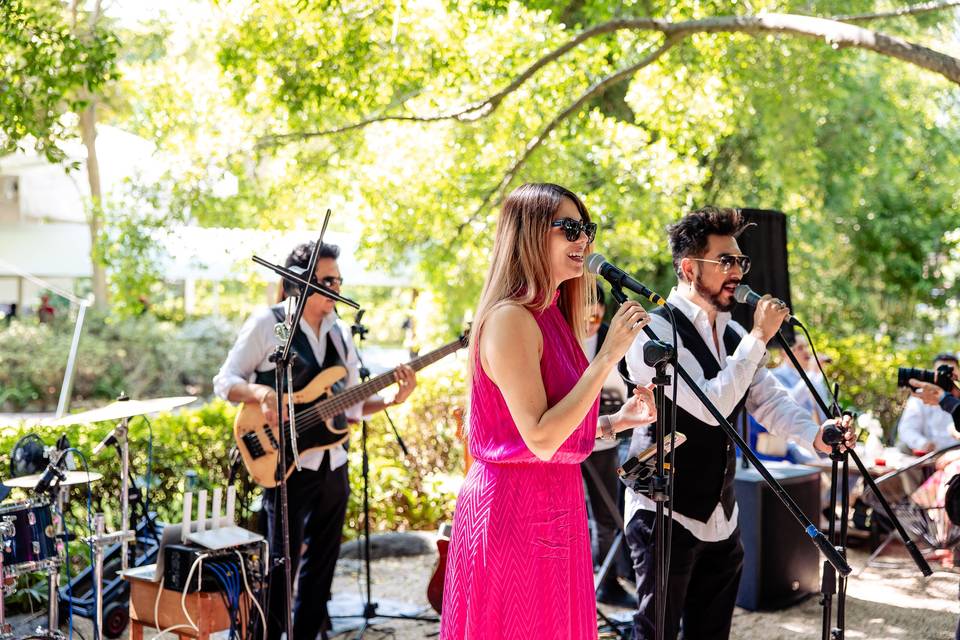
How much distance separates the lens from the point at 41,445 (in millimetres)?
4586

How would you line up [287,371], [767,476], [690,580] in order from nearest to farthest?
[767,476]
[690,580]
[287,371]

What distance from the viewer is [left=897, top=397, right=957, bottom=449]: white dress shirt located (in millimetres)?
7719

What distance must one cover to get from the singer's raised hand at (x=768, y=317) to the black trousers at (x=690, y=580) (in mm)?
788

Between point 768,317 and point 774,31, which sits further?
point 774,31

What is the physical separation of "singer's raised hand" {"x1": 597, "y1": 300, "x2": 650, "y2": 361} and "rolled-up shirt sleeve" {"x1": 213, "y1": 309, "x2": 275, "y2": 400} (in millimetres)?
2559

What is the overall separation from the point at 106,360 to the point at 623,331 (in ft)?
48.2

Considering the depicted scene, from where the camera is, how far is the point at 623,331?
8.26ft

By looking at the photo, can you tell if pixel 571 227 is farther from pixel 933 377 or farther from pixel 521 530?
pixel 933 377

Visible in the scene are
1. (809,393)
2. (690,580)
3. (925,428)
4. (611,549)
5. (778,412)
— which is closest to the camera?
(690,580)

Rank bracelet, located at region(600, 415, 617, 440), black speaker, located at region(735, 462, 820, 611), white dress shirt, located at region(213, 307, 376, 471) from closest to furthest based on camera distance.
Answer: bracelet, located at region(600, 415, 617, 440) < white dress shirt, located at region(213, 307, 376, 471) < black speaker, located at region(735, 462, 820, 611)

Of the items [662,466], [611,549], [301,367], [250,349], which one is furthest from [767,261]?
[662,466]

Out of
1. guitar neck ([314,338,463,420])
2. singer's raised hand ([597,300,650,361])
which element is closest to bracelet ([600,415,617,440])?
singer's raised hand ([597,300,650,361])

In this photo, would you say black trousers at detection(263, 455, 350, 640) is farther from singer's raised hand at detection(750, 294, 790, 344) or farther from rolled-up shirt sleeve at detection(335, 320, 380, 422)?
singer's raised hand at detection(750, 294, 790, 344)

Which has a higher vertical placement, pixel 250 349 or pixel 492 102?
pixel 492 102
